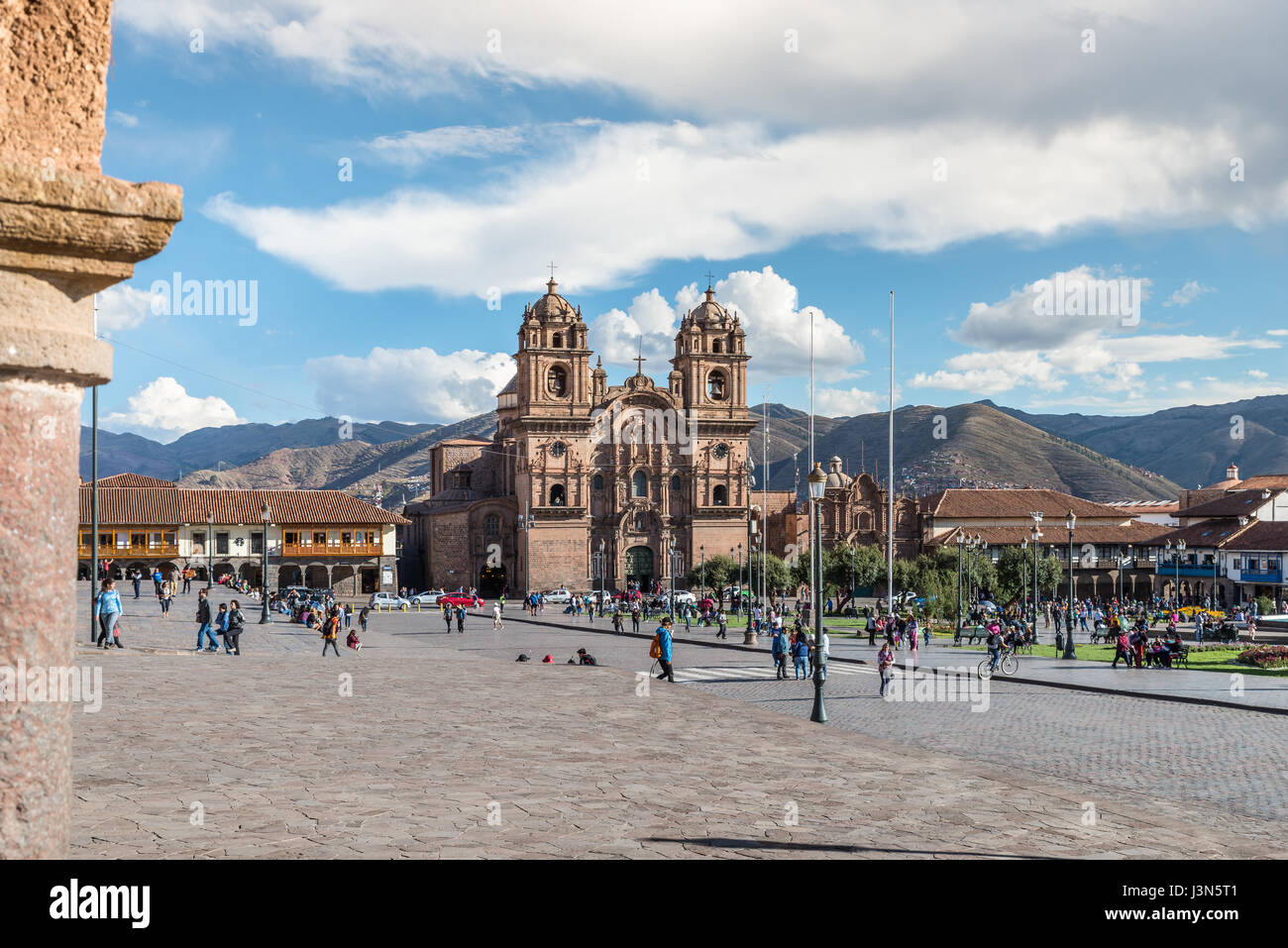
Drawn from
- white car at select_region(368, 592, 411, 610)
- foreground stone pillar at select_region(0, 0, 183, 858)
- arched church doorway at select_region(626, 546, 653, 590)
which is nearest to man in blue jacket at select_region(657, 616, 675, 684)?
foreground stone pillar at select_region(0, 0, 183, 858)

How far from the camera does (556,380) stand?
78938mm

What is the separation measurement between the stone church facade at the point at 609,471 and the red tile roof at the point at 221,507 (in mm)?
8679

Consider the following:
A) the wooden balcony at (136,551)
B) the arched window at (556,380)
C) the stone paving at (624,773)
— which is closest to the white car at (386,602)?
the wooden balcony at (136,551)

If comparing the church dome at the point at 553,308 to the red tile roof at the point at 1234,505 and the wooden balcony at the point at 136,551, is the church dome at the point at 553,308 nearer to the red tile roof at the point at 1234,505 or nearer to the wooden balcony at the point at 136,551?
the wooden balcony at the point at 136,551

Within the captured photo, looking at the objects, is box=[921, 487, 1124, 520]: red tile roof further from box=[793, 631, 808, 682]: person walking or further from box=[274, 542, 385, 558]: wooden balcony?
box=[793, 631, 808, 682]: person walking

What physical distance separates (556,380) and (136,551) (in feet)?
103

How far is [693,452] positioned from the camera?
80.2m

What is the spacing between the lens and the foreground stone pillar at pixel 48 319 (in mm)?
2537

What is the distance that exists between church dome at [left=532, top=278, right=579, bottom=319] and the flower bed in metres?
57.2

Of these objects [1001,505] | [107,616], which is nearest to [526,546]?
[1001,505]
